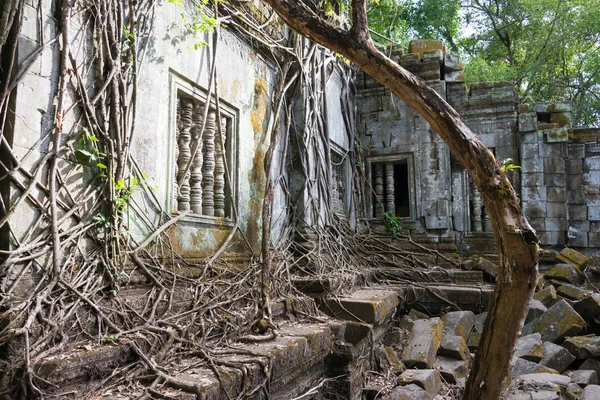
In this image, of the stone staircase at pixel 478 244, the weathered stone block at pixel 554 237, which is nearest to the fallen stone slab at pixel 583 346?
the stone staircase at pixel 478 244

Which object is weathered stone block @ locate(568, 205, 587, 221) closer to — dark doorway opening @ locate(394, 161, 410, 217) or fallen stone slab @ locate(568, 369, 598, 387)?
dark doorway opening @ locate(394, 161, 410, 217)

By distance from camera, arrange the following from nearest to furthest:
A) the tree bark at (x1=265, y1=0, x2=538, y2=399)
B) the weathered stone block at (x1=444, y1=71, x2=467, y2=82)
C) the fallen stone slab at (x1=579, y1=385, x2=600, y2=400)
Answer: the tree bark at (x1=265, y1=0, x2=538, y2=399), the fallen stone slab at (x1=579, y1=385, x2=600, y2=400), the weathered stone block at (x1=444, y1=71, x2=467, y2=82)

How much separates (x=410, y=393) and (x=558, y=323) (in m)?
2.41

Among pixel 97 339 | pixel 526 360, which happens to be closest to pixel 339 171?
pixel 526 360

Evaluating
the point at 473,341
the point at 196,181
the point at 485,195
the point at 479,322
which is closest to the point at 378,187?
the point at 479,322

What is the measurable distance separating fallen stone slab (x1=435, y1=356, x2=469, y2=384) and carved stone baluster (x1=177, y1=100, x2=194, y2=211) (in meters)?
2.89

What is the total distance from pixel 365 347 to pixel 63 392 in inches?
108

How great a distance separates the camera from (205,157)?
4098 mm

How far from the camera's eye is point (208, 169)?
161 inches

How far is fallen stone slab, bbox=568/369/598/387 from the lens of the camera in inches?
161

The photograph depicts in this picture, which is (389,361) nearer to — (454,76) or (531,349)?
(531,349)

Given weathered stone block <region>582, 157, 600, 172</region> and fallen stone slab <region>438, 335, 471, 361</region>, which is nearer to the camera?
fallen stone slab <region>438, 335, 471, 361</region>

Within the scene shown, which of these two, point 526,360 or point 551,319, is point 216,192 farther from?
point 551,319

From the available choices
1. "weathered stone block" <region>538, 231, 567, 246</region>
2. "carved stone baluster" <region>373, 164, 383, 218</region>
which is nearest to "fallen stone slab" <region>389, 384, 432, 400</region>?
"carved stone baluster" <region>373, 164, 383, 218</region>
